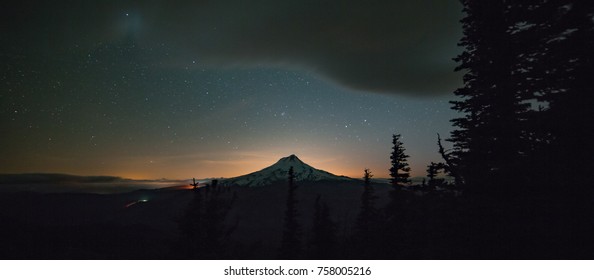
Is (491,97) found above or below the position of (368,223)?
above

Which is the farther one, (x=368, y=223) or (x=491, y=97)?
(x=368, y=223)

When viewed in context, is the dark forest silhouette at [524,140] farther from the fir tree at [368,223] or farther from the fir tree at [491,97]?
the fir tree at [368,223]

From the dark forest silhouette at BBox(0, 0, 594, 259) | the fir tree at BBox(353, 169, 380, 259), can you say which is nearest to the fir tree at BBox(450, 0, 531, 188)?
the dark forest silhouette at BBox(0, 0, 594, 259)

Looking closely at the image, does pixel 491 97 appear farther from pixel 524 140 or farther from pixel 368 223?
pixel 368 223

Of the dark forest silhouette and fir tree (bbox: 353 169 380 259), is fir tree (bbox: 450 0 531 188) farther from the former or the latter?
fir tree (bbox: 353 169 380 259)

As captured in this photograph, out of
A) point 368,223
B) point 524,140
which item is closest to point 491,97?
point 524,140

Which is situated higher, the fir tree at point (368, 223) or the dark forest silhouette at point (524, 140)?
the dark forest silhouette at point (524, 140)

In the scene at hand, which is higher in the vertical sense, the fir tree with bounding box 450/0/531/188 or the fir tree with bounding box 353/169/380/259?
the fir tree with bounding box 450/0/531/188

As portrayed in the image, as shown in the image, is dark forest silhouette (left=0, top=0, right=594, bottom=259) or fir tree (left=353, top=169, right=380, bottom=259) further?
fir tree (left=353, top=169, right=380, bottom=259)

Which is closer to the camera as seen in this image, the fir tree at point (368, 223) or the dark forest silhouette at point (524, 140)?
the dark forest silhouette at point (524, 140)

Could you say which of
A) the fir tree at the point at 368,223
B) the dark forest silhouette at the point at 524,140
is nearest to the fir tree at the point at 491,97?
the dark forest silhouette at the point at 524,140
